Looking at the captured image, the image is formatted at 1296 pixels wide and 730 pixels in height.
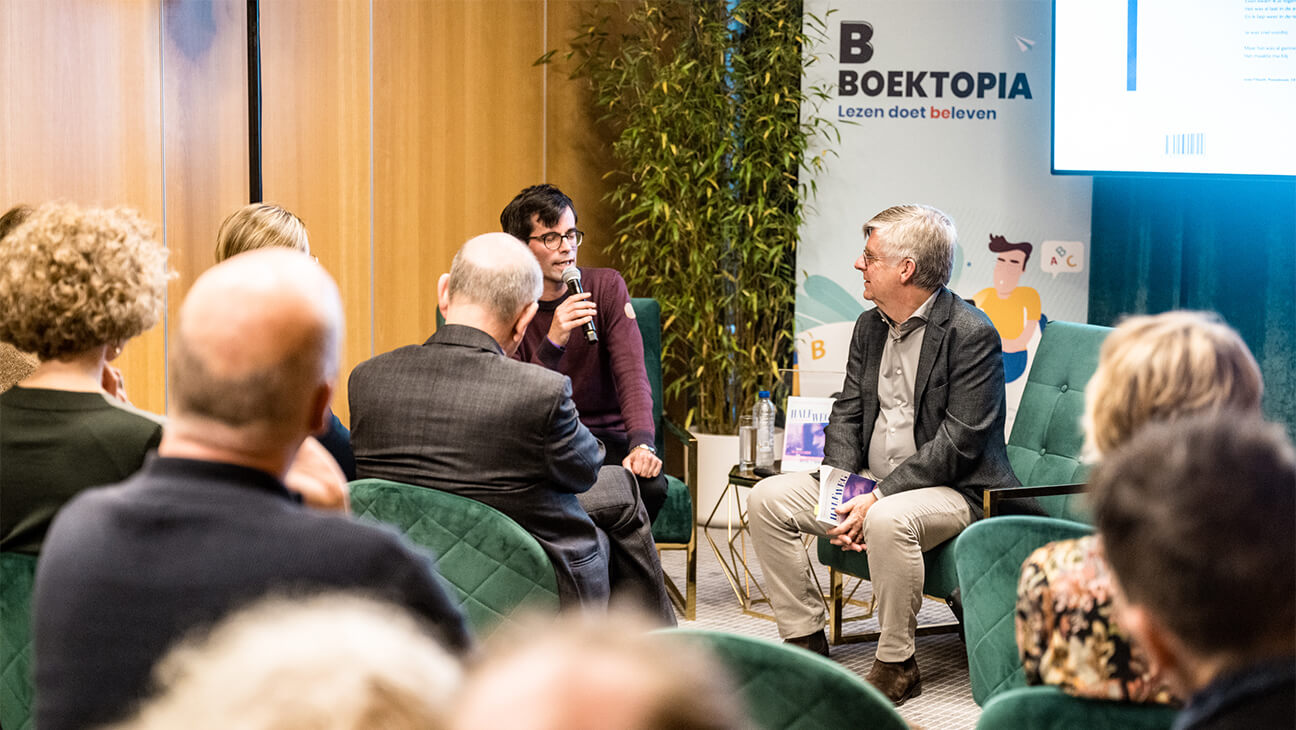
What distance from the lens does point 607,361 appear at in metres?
4.04

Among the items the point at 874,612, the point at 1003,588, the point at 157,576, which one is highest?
the point at 157,576

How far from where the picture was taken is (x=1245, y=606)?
105cm

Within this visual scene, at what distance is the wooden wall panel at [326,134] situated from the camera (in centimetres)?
439

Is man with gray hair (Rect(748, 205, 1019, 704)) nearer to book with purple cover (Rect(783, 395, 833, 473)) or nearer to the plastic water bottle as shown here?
book with purple cover (Rect(783, 395, 833, 473))

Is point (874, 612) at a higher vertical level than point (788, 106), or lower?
Answer: lower

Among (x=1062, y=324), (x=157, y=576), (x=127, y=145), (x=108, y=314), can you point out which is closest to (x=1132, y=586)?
(x=157, y=576)

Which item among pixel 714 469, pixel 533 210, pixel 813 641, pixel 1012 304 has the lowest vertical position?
pixel 813 641

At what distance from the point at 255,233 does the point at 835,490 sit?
1792 millimetres

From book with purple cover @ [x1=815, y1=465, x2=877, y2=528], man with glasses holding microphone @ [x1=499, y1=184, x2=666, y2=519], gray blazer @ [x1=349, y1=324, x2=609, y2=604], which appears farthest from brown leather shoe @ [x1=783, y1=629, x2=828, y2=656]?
gray blazer @ [x1=349, y1=324, x2=609, y2=604]

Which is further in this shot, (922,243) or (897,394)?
(897,394)

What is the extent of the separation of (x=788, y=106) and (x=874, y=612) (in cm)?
224

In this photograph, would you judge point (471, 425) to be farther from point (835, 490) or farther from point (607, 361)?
point (607, 361)

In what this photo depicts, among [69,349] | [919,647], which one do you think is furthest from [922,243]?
[69,349]

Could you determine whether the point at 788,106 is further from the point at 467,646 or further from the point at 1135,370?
the point at 467,646
